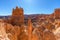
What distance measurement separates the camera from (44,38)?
19.9m

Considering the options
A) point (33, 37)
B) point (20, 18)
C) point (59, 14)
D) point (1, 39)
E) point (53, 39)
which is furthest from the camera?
point (59, 14)

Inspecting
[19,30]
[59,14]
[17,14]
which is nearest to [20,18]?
[17,14]

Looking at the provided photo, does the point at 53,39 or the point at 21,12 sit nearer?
the point at 53,39

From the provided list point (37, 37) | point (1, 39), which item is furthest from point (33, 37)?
point (1, 39)

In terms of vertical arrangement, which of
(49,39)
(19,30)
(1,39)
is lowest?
(49,39)

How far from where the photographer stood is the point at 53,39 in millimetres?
19188

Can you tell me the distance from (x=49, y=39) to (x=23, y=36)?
4.07 meters

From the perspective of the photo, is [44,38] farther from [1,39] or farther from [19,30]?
[1,39]

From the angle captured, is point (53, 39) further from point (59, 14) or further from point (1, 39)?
point (59, 14)

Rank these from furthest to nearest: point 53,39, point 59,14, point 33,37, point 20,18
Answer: point 59,14
point 20,18
point 53,39
point 33,37

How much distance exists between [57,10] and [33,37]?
126 feet

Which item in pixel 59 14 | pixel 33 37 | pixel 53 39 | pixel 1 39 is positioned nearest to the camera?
pixel 1 39

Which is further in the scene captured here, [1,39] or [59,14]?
[59,14]

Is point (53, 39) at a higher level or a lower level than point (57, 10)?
lower
